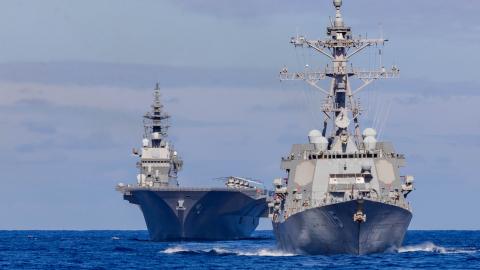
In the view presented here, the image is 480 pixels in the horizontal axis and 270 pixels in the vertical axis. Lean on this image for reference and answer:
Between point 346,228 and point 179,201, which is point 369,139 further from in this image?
point 179,201

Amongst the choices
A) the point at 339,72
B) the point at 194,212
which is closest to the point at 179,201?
the point at 194,212

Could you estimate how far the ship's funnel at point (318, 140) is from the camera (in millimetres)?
51594

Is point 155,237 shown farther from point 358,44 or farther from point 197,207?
point 358,44

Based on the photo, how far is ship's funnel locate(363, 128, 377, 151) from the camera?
51.4 m

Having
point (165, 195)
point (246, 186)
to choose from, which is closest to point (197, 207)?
point (165, 195)

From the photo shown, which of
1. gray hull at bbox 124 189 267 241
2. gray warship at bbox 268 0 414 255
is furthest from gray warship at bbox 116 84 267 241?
gray warship at bbox 268 0 414 255

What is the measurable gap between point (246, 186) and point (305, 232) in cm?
4624

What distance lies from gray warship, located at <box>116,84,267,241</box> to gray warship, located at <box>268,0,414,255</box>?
29368 millimetres

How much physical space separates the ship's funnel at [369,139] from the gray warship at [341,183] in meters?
0.04

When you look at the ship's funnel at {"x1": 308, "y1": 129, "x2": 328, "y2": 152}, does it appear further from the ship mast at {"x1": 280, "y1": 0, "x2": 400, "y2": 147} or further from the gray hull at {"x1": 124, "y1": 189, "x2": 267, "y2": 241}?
the gray hull at {"x1": 124, "y1": 189, "x2": 267, "y2": 241}

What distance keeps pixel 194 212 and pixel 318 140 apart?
3630cm

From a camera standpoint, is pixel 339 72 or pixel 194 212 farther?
pixel 194 212

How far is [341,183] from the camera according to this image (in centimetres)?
4981

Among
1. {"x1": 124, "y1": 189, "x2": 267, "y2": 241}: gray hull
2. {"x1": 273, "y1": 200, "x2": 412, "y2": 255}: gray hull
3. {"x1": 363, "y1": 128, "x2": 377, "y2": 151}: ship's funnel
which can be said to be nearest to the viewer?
{"x1": 273, "y1": 200, "x2": 412, "y2": 255}: gray hull
